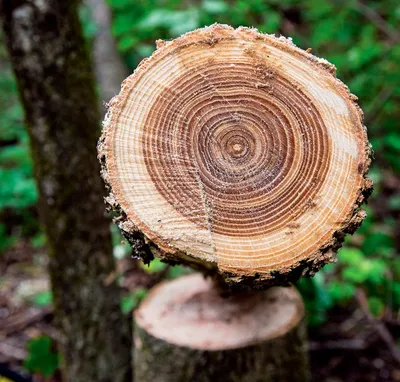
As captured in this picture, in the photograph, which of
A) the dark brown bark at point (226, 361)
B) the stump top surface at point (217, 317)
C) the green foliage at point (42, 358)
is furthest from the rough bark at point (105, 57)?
the dark brown bark at point (226, 361)

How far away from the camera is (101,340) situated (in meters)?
1.98

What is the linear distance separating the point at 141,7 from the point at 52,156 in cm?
150

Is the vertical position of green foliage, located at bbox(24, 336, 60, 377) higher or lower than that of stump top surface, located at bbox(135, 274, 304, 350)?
lower

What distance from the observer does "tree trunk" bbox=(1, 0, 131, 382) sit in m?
1.72

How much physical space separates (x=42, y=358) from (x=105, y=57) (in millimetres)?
3174

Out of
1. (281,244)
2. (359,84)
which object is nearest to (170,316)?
(281,244)

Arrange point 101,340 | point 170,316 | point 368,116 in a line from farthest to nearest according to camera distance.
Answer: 1. point 368,116
2. point 101,340
3. point 170,316

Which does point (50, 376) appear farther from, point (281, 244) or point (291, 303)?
point (281, 244)

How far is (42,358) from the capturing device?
221cm

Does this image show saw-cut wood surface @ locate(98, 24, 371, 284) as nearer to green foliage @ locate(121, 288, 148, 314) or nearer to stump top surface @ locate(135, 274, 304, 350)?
stump top surface @ locate(135, 274, 304, 350)

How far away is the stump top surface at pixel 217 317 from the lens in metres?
1.43

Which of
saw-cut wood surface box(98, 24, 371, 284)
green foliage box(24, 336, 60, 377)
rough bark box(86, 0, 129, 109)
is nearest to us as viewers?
saw-cut wood surface box(98, 24, 371, 284)

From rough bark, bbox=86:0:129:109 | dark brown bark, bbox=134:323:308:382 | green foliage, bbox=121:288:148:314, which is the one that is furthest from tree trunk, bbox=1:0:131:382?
rough bark, bbox=86:0:129:109

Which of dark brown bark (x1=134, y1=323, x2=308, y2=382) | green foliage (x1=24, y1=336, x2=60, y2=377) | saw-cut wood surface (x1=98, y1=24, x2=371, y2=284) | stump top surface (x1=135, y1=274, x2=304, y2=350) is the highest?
saw-cut wood surface (x1=98, y1=24, x2=371, y2=284)
